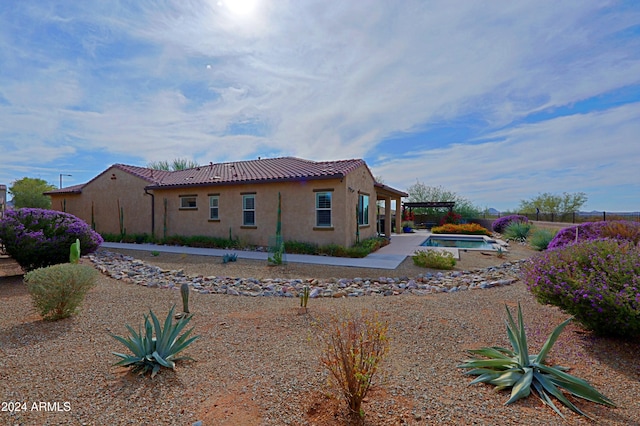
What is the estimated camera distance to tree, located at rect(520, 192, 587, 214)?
30609mm

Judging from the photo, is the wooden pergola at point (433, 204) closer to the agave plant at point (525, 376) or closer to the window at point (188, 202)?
the window at point (188, 202)

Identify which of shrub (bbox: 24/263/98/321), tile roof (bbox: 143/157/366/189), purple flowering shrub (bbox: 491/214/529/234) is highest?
tile roof (bbox: 143/157/366/189)

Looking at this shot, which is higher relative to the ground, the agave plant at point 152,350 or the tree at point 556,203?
the tree at point 556,203

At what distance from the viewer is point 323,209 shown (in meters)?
13.1

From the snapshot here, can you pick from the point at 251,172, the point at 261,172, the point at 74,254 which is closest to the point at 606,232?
the point at 261,172

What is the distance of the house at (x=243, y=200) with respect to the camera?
13.1 m

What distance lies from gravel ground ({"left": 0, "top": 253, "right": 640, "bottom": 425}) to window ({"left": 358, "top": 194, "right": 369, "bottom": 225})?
907 centimetres

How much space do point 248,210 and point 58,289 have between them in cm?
1015

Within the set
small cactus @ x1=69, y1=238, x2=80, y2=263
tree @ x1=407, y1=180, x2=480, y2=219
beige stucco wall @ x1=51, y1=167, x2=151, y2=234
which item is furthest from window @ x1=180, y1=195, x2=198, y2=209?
tree @ x1=407, y1=180, x2=480, y2=219

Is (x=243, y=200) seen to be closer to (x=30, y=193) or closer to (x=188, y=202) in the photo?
(x=188, y=202)

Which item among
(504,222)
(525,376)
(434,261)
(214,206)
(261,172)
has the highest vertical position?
(261,172)

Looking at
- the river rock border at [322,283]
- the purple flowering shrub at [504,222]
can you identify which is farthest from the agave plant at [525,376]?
the purple flowering shrub at [504,222]

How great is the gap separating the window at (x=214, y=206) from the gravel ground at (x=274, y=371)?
33.3 ft

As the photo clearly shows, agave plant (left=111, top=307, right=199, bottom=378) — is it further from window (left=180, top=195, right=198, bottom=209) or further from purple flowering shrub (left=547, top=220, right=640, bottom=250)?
window (left=180, top=195, right=198, bottom=209)
